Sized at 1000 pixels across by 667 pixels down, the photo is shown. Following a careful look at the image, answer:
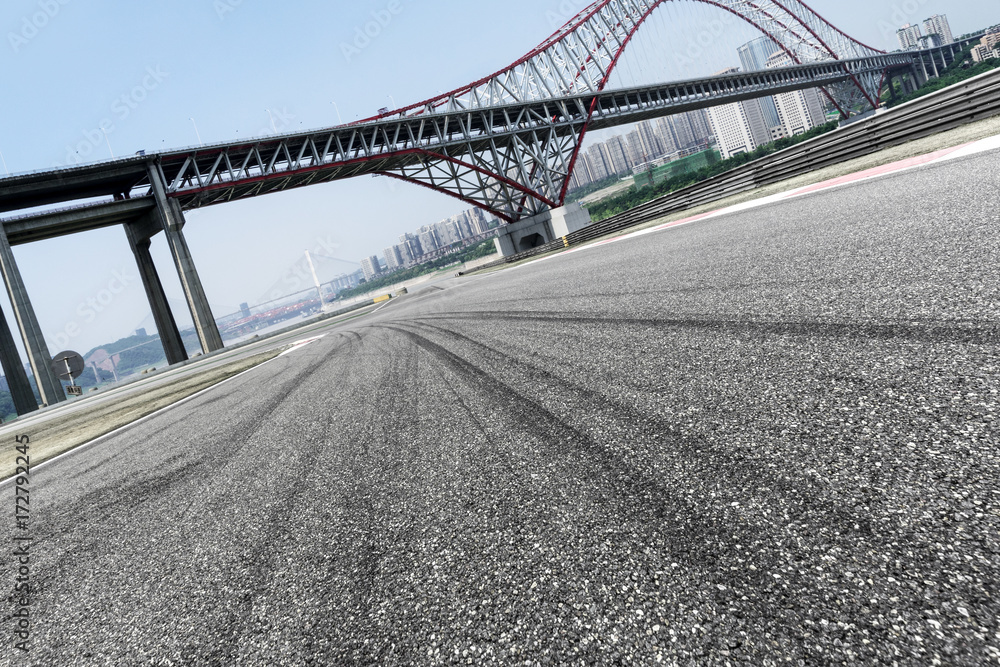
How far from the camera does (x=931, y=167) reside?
23.3ft

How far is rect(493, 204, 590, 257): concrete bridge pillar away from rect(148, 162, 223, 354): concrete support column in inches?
1035

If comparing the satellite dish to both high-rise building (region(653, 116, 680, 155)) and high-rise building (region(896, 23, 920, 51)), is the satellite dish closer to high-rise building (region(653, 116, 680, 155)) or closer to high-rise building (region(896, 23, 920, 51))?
high-rise building (region(653, 116, 680, 155))

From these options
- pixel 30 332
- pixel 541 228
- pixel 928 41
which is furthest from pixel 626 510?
pixel 928 41

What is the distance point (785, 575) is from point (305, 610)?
1297mm

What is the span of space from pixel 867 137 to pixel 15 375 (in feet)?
133

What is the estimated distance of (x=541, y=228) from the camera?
46656 millimetres

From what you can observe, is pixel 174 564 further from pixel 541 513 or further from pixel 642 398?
pixel 642 398

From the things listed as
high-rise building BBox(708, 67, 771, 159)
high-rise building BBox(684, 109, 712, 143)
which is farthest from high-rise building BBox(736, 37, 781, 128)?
high-rise building BBox(684, 109, 712, 143)

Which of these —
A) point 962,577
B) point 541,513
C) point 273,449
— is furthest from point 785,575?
point 273,449

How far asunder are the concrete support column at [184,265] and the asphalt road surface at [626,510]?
3074 cm

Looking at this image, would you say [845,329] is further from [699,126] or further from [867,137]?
[699,126]

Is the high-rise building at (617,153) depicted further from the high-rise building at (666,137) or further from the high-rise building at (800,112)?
the high-rise building at (800,112)

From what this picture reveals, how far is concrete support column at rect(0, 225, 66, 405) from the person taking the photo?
2619 cm

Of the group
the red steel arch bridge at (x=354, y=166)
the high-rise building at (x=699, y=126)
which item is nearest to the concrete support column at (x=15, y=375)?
the red steel arch bridge at (x=354, y=166)
